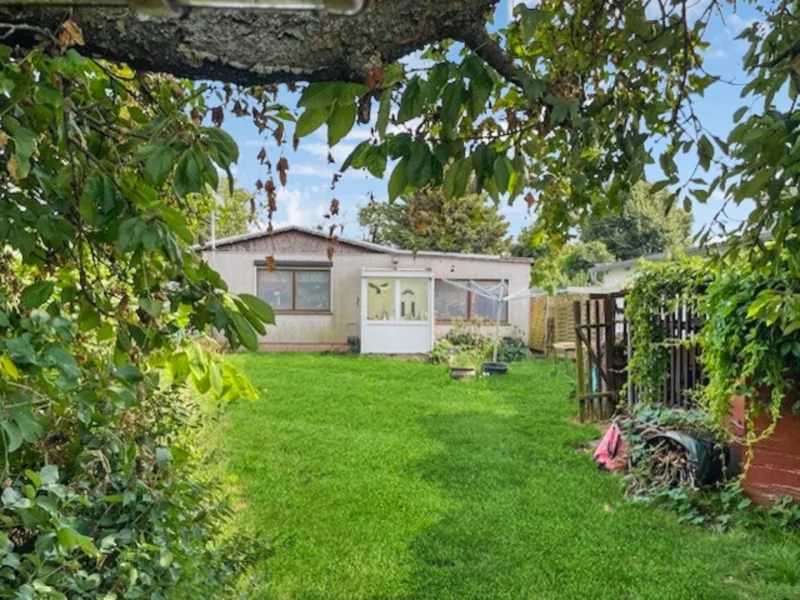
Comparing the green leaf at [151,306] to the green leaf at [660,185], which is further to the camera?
the green leaf at [660,185]

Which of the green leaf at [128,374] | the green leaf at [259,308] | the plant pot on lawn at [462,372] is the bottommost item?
the plant pot on lawn at [462,372]

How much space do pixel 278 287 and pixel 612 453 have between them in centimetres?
1110

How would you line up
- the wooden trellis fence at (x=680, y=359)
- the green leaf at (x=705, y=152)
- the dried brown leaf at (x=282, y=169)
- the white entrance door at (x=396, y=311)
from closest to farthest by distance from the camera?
the dried brown leaf at (x=282, y=169) < the green leaf at (x=705, y=152) < the wooden trellis fence at (x=680, y=359) < the white entrance door at (x=396, y=311)

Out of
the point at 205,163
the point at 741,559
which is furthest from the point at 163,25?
the point at 741,559

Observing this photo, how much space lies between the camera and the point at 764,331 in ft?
12.2

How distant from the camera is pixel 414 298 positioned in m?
14.7

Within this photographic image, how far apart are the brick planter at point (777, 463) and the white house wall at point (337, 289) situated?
423 inches

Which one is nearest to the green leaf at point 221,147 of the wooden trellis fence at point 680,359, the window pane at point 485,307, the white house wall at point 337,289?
the wooden trellis fence at point 680,359

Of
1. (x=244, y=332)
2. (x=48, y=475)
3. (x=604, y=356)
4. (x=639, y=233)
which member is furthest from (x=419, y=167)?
(x=639, y=233)

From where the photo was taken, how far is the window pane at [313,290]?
A: 14.9 meters

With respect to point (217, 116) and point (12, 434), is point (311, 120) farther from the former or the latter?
point (217, 116)

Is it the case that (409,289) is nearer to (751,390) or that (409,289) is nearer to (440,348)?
(440,348)

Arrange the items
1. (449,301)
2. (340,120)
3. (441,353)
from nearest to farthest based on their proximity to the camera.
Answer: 1. (340,120)
2. (441,353)
3. (449,301)

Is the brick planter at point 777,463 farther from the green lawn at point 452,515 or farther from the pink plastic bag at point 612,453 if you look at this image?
the pink plastic bag at point 612,453
